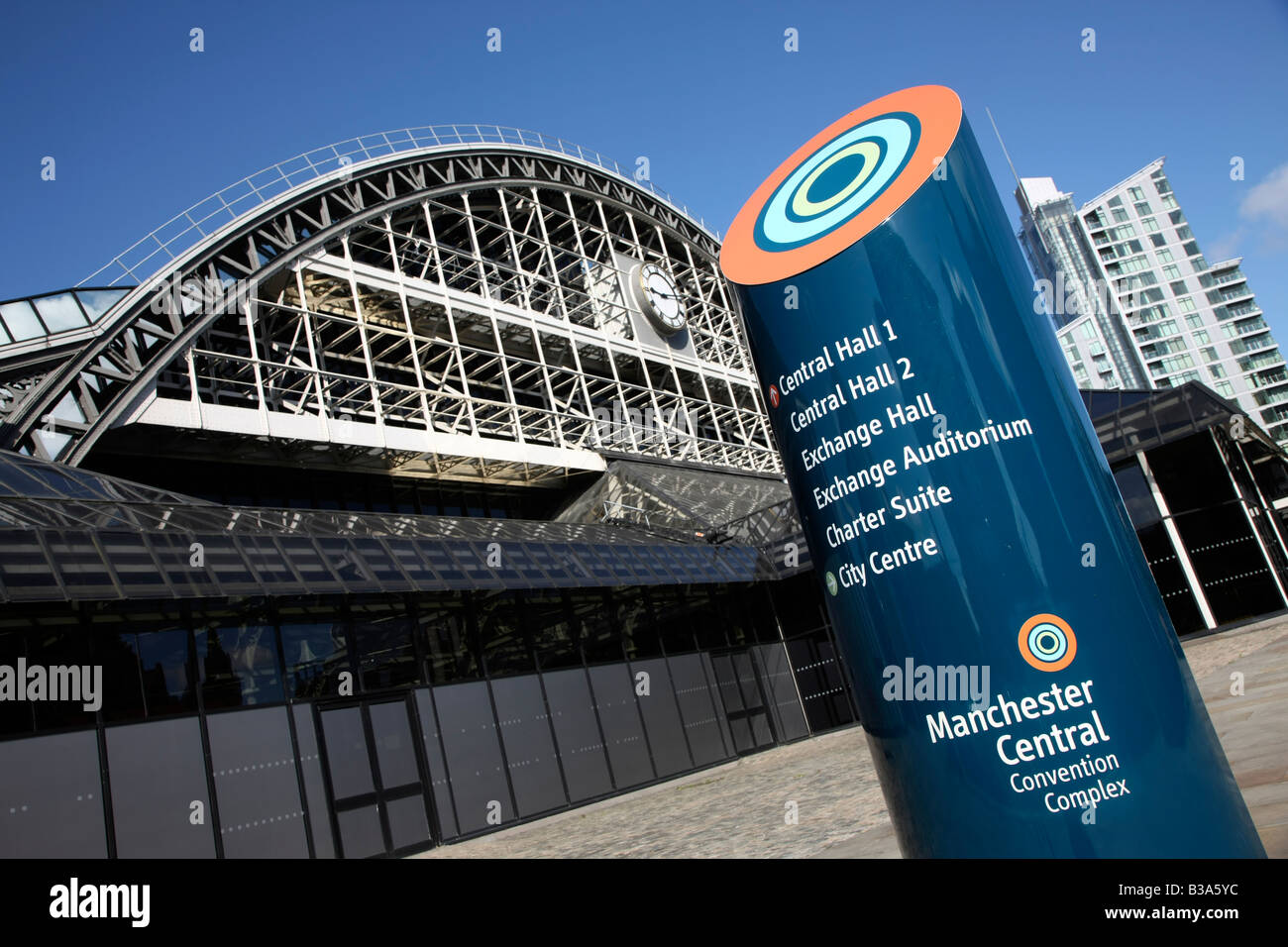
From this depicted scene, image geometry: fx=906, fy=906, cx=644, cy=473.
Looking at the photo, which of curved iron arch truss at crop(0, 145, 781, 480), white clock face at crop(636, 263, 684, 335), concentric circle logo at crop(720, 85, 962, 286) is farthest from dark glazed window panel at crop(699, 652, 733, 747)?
concentric circle logo at crop(720, 85, 962, 286)

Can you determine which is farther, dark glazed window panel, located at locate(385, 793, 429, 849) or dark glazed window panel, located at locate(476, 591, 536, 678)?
dark glazed window panel, located at locate(476, 591, 536, 678)

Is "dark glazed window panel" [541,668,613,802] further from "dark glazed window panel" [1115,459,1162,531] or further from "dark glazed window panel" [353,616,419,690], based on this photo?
"dark glazed window panel" [1115,459,1162,531]

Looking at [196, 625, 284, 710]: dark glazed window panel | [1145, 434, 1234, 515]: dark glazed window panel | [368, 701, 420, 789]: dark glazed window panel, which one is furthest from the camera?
[1145, 434, 1234, 515]: dark glazed window panel

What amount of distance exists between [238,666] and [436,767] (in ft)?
14.6

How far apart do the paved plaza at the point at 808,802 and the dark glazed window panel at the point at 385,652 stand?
3.36m

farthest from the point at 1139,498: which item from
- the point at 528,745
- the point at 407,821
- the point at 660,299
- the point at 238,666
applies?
the point at 238,666

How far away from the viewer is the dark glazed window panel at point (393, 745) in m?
17.2

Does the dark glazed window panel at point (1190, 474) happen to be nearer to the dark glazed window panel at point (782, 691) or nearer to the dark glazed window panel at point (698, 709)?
the dark glazed window panel at point (782, 691)

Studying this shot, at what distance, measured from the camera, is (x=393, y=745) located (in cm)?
1745

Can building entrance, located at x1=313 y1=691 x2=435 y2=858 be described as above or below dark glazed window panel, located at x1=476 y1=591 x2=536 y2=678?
below

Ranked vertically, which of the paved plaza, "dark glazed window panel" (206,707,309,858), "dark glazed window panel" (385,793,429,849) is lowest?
the paved plaza

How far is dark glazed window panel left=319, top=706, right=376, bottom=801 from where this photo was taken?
1641cm

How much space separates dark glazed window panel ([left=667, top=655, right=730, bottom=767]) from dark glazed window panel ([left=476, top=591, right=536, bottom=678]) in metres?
5.36
